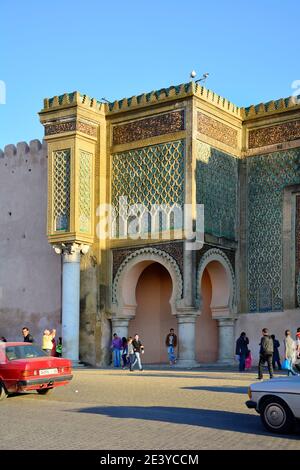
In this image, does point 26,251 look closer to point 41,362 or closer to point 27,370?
point 41,362

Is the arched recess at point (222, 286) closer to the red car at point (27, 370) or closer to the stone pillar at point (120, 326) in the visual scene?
the stone pillar at point (120, 326)

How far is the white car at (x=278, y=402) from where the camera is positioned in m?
8.93

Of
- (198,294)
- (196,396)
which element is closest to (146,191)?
(198,294)

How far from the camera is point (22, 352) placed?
43.3 feet

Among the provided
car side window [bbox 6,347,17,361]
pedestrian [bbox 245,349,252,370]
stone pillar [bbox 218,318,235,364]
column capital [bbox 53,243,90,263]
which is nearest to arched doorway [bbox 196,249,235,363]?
stone pillar [bbox 218,318,235,364]

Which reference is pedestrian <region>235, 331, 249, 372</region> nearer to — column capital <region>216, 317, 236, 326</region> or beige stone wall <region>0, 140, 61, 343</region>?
column capital <region>216, 317, 236, 326</region>

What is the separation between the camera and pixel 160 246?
21.9m

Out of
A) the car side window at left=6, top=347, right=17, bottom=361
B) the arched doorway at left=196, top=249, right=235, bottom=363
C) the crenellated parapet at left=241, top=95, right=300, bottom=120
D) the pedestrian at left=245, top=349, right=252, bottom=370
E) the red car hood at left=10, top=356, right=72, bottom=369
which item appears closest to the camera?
the red car hood at left=10, top=356, right=72, bottom=369

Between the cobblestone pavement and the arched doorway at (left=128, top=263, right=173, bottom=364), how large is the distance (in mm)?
8726

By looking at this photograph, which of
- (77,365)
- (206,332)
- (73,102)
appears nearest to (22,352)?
(77,365)

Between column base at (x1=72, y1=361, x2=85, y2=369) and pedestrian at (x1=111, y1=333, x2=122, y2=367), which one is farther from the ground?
pedestrian at (x1=111, y1=333, x2=122, y2=367)

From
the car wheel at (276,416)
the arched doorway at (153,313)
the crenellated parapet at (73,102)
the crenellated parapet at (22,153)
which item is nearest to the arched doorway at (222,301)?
the arched doorway at (153,313)

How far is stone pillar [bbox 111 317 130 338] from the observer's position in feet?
74.0

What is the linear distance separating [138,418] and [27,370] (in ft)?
9.36
